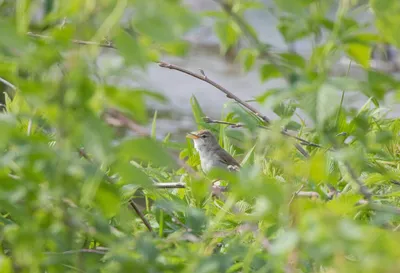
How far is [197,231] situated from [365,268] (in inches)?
23.0

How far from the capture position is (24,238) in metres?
1.13

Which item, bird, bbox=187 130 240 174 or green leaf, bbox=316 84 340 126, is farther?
bird, bbox=187 130 240 174

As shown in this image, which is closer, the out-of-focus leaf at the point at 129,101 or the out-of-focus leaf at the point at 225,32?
the out-of-focus leaf at the point at 129,101

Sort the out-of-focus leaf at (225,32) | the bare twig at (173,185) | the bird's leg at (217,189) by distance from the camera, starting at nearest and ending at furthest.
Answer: the out-of-focus leaf at (225,32), the bird's leg at (217,189), the bare twig at (173,185)

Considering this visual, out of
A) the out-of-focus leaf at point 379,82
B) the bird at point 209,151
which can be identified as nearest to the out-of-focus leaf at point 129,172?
the out-of-focus leaf at point 379,82

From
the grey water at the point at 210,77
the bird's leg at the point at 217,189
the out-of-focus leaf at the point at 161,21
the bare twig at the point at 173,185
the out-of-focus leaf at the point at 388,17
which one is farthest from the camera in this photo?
the grey water at the point at 210,77

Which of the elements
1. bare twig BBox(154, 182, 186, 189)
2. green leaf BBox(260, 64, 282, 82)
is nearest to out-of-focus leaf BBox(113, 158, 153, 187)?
green leaf BBox(260, 64, 282, 82)

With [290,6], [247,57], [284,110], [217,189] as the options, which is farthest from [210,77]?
[290,6]

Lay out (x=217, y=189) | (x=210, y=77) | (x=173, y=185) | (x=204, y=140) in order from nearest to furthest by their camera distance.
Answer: (x=217, y=189) < (x=173, y=185) < (x=204, y=140) < (x=210, y=77)

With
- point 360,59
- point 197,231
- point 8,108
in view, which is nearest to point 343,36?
point 360,59

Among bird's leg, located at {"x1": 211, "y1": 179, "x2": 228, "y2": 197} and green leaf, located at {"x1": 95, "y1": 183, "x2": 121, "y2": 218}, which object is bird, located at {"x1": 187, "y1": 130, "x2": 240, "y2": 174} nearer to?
bird's leg, located at {"x1": 211, "y1": 179, "x2": 228, "y2": 197}

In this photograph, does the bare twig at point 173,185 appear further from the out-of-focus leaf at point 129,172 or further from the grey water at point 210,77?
the grey water at point 210,77

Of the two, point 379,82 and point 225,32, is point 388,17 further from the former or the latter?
→ point 225,32

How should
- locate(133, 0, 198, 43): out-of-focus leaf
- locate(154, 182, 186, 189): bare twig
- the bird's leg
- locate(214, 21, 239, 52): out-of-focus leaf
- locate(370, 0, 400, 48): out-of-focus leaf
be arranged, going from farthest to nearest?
locate(154, 182, 186, 189): bare twig, the bird's leg, locate(214, 21, 239, 52): out-of-focus leaf, locate(370, 0, 400, 48): out-of-focus leaf, locate(133, 0, 198, 43): out-of-focus leaf
